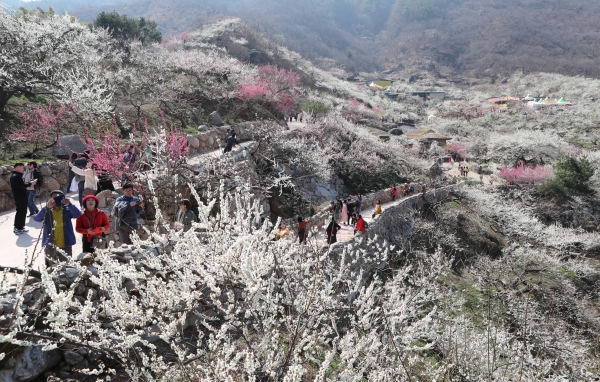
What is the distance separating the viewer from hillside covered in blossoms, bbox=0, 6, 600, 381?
3.38 metres

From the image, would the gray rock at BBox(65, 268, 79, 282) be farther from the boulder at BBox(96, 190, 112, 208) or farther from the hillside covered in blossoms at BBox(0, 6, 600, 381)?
the boulder at BBox(96, 190, 112, 208)

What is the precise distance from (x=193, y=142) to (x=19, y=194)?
6866 millimetres

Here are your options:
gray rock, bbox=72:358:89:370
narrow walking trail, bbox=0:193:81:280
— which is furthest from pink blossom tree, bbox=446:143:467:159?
gray rock, bbox=72:358:89:370

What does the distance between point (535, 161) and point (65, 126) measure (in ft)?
103

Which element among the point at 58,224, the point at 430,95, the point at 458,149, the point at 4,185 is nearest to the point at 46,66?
the point at 4,185

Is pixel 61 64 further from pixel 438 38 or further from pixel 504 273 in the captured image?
pixel 438 38

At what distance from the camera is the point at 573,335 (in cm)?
971

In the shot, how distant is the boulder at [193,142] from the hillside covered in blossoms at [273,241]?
5.0 inches

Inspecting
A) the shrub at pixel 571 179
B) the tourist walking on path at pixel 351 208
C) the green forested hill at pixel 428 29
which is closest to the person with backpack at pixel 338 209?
the tourist walking on path at pixel 351 208

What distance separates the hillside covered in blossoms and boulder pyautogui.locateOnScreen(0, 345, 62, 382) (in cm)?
1

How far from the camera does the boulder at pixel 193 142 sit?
40.6 ft

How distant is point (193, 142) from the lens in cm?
1250

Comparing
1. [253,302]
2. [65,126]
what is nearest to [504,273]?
[253,302]

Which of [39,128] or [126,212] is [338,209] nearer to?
[126,212]
